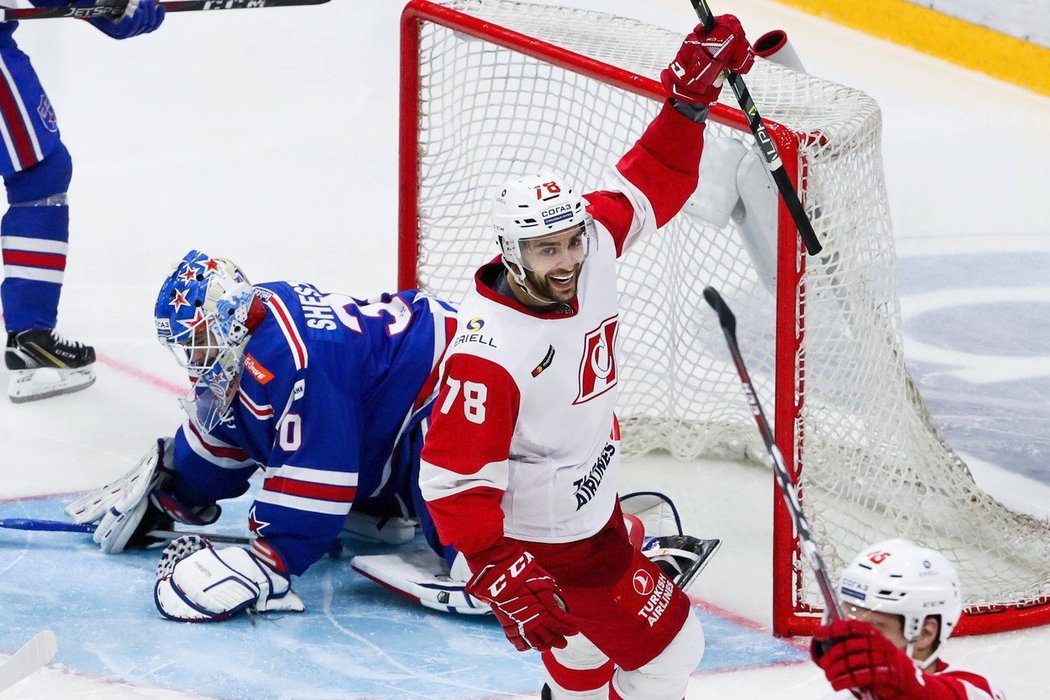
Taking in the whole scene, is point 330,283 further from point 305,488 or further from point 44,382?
point 305,488

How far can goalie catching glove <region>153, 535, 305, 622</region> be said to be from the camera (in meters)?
3.38

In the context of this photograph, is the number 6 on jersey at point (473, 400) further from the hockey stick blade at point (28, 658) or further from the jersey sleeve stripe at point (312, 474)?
the jersey sleeve stripe at point (312, 474)

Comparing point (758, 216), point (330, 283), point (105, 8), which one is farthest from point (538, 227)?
point (330, 283)

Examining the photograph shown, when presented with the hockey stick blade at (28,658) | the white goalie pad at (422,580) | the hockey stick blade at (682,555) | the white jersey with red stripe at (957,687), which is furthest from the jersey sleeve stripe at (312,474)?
the white jersey with red stripe at (957,687)

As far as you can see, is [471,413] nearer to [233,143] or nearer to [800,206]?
[800,206]

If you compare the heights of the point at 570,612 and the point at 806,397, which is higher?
the point at 806,397

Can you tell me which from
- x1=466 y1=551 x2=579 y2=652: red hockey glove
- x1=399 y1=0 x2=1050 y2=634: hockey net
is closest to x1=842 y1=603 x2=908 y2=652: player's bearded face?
x1=466 y1=551 x2=579 y2=652: red hockey glove

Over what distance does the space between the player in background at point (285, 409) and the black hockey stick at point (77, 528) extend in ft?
0.36

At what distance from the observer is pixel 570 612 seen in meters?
2.71

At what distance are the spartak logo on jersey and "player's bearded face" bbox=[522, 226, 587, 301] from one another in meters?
0.10

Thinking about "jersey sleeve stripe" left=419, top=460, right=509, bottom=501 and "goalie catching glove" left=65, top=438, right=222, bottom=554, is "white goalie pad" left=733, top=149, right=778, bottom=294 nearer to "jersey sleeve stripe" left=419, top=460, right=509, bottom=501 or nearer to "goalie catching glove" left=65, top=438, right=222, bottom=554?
"jersey sleeve stripe" left=419, top=460, right=509, bottom=501

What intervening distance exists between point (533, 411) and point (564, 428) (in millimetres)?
64

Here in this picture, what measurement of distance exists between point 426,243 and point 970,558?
147 cm

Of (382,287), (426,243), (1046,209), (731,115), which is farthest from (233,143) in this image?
(731,115)
